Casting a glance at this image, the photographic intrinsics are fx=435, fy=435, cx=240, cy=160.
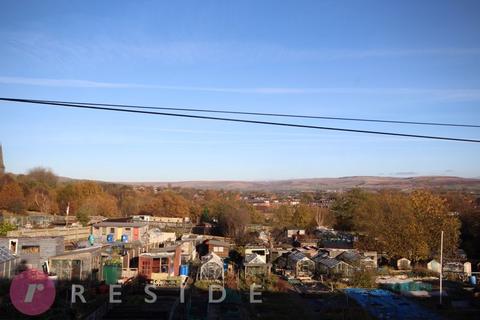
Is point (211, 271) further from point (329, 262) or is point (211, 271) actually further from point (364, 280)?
point (364, 280)

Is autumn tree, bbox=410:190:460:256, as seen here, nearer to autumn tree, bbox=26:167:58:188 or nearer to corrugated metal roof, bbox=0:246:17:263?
corrugated metal roof, bbox=0:246:17:263

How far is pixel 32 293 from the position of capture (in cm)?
1191

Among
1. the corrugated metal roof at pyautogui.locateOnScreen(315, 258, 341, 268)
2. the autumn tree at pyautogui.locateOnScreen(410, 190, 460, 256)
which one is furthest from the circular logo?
the autumn tree at pyautogui.locateOnScreen(410, 190, 460, 256)

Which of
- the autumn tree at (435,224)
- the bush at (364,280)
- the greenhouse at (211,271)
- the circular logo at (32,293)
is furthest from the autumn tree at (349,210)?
the circular logo at (32,293)

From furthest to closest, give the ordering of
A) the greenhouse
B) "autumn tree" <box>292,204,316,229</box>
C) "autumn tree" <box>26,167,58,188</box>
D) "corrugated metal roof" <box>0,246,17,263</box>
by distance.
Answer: "autumn tree" <box>26,167,58,188</box>, "autumn tree" <box>292,204,316,229</box>, the greenhouse, "corrugated metal roof" <box>0,246,17,263</box>

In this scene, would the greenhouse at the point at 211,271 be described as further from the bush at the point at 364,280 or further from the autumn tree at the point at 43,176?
the autumn tree at the point at 43,176

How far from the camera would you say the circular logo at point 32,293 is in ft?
35.7

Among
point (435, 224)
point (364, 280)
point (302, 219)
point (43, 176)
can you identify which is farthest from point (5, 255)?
point (43, 176)

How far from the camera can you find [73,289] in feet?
39.4

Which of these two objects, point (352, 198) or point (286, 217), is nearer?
point (352, 198)

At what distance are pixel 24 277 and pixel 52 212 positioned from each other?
1063 inches

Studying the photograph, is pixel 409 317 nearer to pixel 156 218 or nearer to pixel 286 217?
pixel 286 217

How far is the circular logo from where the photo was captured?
10.9 meters

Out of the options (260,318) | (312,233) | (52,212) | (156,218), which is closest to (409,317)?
(260,318)
